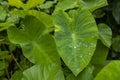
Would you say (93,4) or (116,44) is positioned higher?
(93,4)

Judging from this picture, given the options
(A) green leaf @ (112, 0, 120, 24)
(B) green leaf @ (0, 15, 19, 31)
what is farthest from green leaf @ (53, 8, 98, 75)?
(A) green leaf @ (112, 0, 120, 24)

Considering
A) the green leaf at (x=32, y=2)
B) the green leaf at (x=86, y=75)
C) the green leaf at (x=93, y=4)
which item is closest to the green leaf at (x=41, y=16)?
the green leaf at (x=32, y=2)

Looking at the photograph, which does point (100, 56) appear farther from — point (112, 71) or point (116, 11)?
point (116, 11)

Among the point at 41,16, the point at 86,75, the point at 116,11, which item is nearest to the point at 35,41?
the point at 41,16

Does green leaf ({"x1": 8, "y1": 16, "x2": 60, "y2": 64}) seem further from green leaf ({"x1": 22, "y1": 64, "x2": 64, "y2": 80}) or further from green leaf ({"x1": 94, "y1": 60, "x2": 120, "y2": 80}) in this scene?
green leaf ({"x1": 94, "y1": 60, "x2": 120, "y2": 80})

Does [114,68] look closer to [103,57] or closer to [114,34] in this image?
[103,57]

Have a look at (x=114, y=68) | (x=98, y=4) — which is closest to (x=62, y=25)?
(x=98, y=4)
